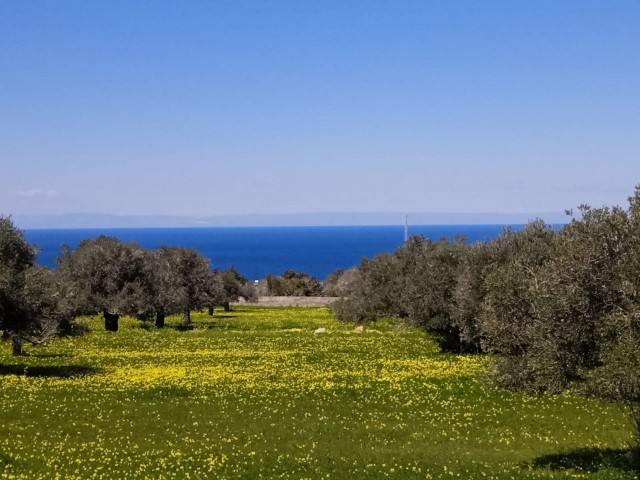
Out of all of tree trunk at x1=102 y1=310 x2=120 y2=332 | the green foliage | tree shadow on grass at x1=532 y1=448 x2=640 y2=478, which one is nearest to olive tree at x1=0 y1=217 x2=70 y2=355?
the green foliage

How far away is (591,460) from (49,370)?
3078cm

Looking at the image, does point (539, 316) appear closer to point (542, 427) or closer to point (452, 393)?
point (542, 427)

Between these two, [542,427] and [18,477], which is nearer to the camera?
[18,477]

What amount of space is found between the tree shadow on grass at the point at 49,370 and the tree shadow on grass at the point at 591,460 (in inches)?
1044

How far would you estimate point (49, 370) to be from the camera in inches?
1553

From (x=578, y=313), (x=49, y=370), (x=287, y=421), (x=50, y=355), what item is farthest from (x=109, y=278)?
(x=578, y=313)

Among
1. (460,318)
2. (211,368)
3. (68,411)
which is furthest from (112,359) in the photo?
(460,318)

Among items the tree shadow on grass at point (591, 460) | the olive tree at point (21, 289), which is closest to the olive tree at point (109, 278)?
the olive tree at point (21, 289)

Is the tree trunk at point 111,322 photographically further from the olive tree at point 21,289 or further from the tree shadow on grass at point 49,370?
the tree shadow on grass at point 49,370

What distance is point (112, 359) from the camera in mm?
45625

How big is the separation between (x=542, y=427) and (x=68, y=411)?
20.0 meters

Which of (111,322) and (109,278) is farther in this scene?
(111,322)

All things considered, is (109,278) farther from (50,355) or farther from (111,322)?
(50,355)

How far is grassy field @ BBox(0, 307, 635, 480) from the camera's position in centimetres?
2081
